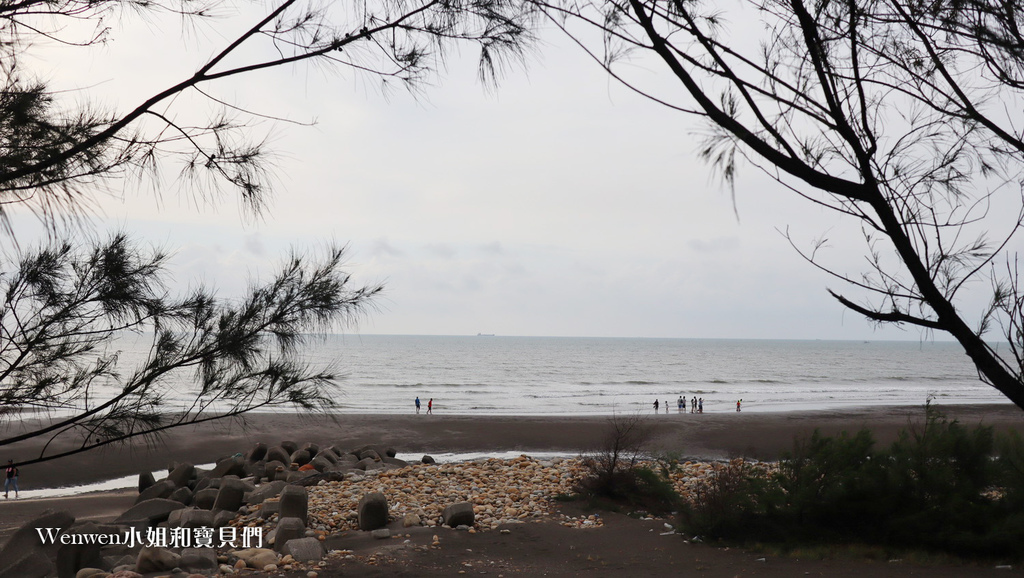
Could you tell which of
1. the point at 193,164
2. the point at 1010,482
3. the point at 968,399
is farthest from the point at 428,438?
the point at 968,399

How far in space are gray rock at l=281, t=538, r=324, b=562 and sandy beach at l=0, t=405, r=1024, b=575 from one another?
1043 centimetres

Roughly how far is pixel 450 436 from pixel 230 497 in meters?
16.9

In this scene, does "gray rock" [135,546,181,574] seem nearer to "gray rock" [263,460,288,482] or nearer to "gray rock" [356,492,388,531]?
"gray rock" [356,492,388,531]

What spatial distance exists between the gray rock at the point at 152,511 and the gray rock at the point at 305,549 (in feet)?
15.9

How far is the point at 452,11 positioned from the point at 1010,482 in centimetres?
725

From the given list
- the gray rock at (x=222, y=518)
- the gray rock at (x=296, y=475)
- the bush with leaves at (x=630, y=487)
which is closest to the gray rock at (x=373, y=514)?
the gray rock at (x=222, y=518)

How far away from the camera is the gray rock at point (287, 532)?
7367 millimetres

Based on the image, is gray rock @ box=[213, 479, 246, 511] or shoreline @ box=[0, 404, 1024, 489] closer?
gray rock @ box=[213, 479, 246, 511]

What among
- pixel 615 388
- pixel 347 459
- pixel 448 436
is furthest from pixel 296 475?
pixel 615 388

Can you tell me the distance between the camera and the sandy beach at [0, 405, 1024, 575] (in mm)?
20016

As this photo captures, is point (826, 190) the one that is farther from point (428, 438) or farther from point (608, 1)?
point (428, 438)

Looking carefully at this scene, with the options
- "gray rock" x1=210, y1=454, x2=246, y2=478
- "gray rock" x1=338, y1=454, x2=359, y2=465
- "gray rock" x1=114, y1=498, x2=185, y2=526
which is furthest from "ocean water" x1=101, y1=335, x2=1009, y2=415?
"gray rock" x1=114, y1=498, x2=185, y2=526

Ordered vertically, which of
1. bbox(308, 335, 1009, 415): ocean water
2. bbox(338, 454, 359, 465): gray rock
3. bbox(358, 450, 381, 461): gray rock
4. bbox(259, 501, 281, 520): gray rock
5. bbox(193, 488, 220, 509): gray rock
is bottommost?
bbox(308, 335, 1009, 415): ocean water

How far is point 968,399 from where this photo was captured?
42781 mm
